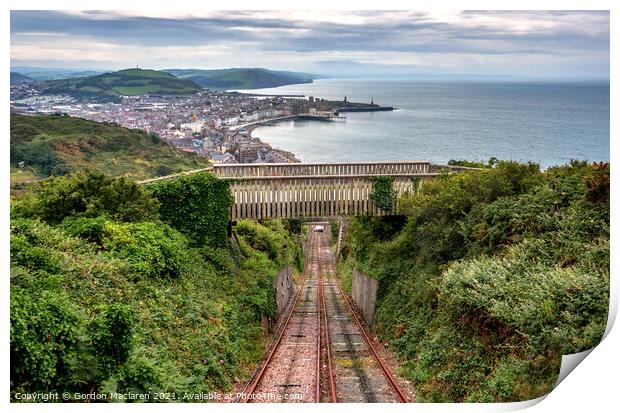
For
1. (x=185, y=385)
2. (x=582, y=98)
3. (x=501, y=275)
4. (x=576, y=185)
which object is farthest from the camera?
(x=582, y=98)

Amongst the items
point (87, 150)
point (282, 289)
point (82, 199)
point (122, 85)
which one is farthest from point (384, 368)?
point (87, 150)

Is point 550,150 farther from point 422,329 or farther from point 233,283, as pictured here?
point 233,283

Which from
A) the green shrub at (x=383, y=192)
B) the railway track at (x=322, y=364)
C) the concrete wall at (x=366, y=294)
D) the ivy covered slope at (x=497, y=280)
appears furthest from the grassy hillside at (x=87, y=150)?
the ivy covered slope at (x=497, y=280)

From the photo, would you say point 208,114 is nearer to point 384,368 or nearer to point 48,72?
point 48,72

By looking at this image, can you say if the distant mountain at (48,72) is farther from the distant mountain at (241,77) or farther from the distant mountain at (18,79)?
the distant mountain at (241,77)
